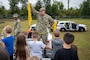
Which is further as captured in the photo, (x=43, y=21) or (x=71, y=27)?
(x=71, y=27)

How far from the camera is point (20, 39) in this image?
565cm

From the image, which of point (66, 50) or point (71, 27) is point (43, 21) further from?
point (71, 27)

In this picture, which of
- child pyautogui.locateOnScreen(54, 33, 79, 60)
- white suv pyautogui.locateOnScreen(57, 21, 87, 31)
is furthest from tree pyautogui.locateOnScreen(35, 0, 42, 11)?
child pyautogui.locateOnScreen(54, 33, 79, 60)

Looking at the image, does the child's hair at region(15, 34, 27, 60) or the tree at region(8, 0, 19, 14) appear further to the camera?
the tree at region(8, 0, 19, 14)

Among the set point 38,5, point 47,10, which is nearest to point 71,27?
point 47,10

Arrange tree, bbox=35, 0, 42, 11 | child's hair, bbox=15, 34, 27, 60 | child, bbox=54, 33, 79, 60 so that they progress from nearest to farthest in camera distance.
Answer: child, bbox=54, 33, 79, 60, child's hair, bbox=15, 34, 27, 60, tree, bbox=35, 0, 42, 11

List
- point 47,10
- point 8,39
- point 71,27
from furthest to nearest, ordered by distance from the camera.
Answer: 1. point 47,10
2. point 71,27
3. point 8,39

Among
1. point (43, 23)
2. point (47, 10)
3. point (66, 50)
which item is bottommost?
point (47, 10)

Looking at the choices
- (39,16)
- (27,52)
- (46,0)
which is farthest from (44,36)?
(46,0)

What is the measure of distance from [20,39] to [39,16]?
3.95 meters

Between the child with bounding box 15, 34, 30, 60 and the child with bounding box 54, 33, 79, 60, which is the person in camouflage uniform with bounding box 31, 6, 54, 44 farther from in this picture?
the child with bounding box 54, 33, 79, 60

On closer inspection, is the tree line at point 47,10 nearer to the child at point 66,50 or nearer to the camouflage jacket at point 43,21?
the camouflage jacket at point 43,21

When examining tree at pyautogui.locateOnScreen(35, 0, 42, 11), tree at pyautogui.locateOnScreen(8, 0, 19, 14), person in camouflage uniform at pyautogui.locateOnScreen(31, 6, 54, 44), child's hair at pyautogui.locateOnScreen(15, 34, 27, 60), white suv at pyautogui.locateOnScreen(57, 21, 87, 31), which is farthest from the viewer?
tree at pyautogui.locateOnScreen(35, 0, 42, 11)

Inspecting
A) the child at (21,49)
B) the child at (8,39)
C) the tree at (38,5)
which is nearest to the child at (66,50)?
the child at (21,49)
